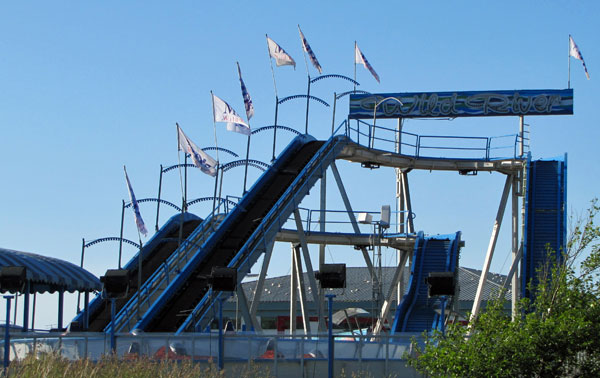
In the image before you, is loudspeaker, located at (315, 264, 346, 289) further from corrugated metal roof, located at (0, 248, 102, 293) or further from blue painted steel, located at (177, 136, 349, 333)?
corrugated metal roof, located at (0, 248, 102, 293)

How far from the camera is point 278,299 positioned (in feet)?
248

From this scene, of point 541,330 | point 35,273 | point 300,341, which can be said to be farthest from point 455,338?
point 35,273

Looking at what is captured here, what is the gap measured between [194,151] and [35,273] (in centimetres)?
874

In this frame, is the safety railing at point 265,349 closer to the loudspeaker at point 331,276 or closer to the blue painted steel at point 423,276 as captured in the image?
the loudspeaker at point 331,276

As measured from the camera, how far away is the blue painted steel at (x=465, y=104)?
4362 centimetres

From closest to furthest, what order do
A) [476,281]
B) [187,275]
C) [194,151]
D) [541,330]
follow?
[541,330]
[187,275]
[194,151]
[476,281]

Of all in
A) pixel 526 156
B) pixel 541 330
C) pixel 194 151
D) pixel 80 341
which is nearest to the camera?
pixel 541 330

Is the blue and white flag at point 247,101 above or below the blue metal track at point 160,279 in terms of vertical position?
above

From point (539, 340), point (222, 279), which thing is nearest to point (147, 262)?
point (222, 279)

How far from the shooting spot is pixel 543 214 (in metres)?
39.9

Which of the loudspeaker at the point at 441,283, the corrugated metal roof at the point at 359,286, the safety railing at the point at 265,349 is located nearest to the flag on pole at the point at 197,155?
the safety railing at the point at 265,349

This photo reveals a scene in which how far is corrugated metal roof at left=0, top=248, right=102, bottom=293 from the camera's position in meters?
30.3

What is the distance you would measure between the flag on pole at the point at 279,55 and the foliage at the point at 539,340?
2246 centimetres

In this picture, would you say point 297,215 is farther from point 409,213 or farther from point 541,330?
point 541,330
